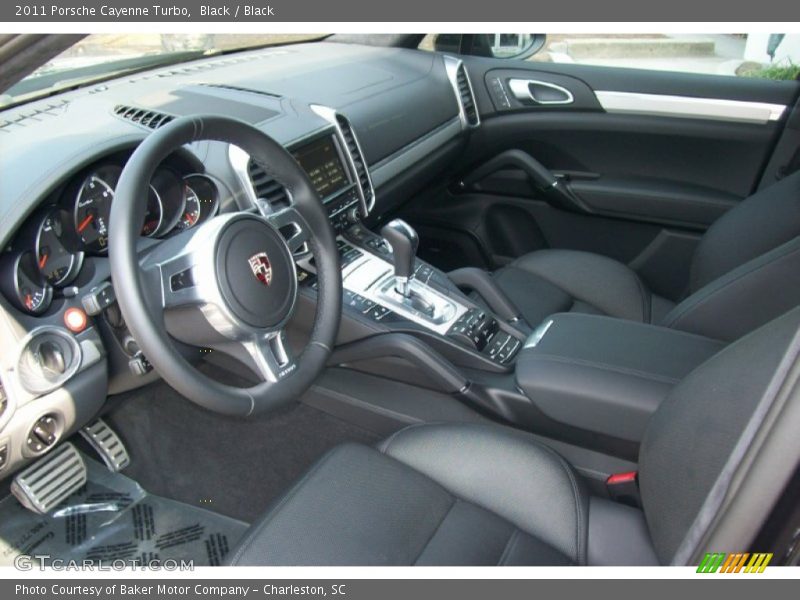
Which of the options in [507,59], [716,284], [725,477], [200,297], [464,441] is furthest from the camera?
[507,59]

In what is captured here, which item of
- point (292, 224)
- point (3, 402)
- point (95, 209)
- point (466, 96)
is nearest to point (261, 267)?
point (292, 224)

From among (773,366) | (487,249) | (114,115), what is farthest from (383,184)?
(773,366)

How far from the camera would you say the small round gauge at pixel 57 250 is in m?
1.25

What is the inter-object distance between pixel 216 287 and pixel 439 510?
0.54 metres

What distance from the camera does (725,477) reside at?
2.72ft

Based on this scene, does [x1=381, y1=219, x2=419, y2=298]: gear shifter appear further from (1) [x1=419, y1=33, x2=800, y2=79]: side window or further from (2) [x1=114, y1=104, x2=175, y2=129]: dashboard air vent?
(1) [x1=419, y1=33, x2=800, y2=79]: side window

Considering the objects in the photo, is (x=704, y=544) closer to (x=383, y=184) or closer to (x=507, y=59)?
(x=383, y=184)

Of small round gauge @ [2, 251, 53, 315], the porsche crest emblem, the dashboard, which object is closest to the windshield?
the dashboard

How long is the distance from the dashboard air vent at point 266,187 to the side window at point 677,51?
110cm

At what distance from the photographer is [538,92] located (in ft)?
8.50

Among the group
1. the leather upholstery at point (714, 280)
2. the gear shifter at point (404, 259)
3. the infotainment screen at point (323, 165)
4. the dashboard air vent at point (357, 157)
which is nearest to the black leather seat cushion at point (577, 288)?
the leather upholstery at point (714, 280)

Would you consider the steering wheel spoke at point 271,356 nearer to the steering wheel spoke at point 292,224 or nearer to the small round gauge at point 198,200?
the steering wheel spoke at point 292,224

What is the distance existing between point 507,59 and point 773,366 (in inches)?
77.6

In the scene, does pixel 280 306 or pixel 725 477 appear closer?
pixel 725 477
